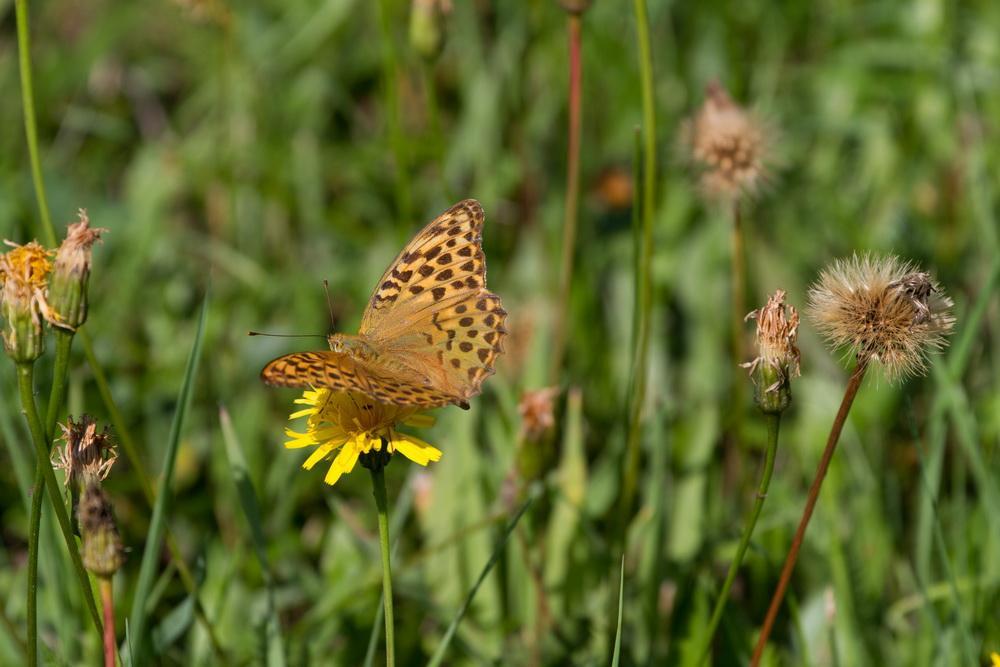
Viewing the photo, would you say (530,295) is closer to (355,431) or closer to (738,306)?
(738,306)

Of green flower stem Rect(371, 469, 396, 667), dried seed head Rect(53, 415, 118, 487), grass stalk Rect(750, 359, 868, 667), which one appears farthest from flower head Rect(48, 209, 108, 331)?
grass stalk Rect(750, 359, 868, 667)

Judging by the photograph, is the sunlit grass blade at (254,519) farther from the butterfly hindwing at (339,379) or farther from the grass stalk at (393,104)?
the grass stalk at (393,104)

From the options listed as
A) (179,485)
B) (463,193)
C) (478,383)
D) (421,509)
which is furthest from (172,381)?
(478,383)

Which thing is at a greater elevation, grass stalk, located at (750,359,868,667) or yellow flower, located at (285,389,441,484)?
grass stalk, located at (750,359,868,667)

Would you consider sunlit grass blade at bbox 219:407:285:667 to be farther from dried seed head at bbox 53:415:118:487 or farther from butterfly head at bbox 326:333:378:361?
dried seed head at bbox 53:415:118:487

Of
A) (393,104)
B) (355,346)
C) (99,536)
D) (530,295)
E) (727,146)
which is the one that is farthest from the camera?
(530,295)

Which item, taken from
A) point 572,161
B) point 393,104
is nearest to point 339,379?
point 572,161
